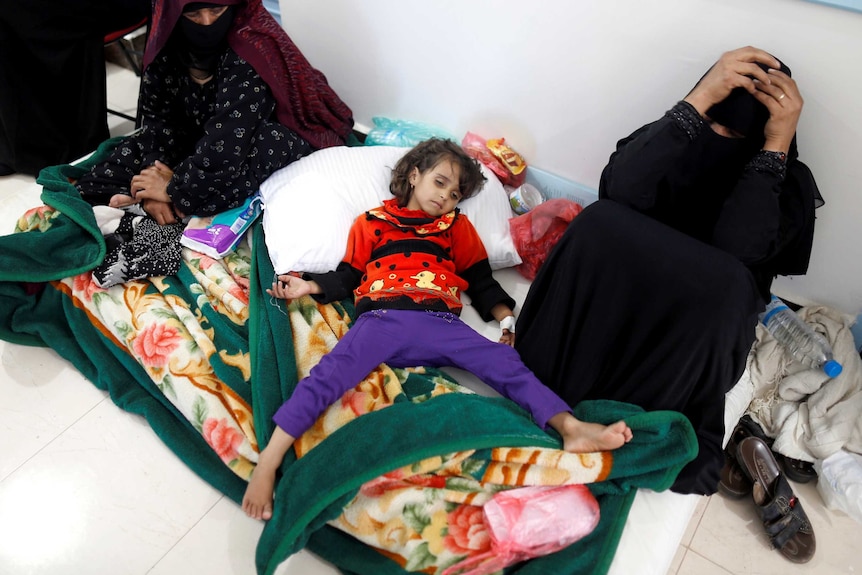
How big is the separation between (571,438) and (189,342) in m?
0.91

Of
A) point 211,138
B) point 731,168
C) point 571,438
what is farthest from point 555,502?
point 211,138

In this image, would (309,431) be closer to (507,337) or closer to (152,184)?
(507,337)

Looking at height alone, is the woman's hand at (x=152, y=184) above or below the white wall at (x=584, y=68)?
below

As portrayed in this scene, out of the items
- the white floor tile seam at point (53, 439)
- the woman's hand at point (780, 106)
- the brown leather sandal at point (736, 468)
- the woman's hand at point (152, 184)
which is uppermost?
the woman's hand at point (780, 106)

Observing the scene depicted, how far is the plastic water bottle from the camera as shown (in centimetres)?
146

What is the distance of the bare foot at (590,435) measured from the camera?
3.60 feet

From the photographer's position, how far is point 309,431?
4.01 feet

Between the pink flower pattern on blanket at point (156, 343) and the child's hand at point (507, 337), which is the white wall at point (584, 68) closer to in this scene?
the child's hand at point (507, 337)

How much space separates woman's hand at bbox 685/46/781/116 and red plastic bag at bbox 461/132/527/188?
63 cm

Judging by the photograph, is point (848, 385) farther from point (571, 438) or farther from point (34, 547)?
point (34, 547)

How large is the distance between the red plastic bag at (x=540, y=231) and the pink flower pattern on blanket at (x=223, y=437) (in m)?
0.88

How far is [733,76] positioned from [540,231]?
2.03 ft

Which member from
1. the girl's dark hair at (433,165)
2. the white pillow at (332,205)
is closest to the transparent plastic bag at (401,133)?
the white pillow at (332,205)

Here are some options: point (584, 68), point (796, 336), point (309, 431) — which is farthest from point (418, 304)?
point (796, 336)
